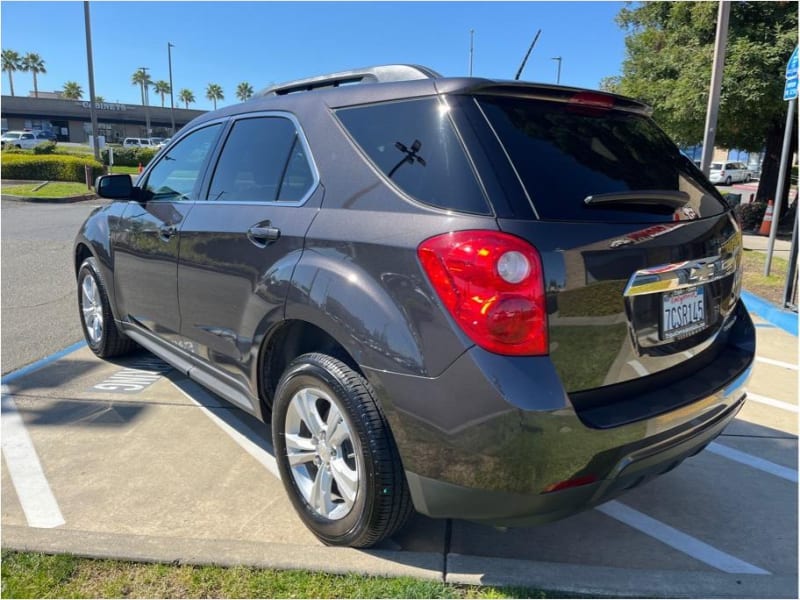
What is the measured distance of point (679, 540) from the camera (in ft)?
9.04

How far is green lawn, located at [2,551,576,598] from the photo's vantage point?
235 centimetres

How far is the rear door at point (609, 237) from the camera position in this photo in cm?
202

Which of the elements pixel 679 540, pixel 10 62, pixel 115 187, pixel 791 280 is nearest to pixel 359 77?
pixel 115 187

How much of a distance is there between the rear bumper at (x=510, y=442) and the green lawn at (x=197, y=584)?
41cm

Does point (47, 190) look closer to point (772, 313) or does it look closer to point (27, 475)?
point (27, 475)

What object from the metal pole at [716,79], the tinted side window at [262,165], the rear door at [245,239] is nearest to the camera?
the rear door at [245,239]

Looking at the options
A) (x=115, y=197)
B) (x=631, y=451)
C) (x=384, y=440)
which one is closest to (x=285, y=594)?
(x=384, y=440)

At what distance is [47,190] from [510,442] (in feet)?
72.3

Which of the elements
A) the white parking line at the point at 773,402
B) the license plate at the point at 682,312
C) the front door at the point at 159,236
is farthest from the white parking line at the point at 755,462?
the front door at the point at 159,236

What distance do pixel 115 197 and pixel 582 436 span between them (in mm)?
3394

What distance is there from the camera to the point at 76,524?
9.20ft

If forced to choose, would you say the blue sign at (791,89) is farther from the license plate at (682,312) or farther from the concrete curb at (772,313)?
the license plate at (682,312)

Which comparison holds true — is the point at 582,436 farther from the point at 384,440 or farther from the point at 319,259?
the point at 319,259

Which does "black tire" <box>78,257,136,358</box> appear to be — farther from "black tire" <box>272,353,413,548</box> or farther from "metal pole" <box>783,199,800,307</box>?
"metal pole" <box>783,199,800,307</box>
